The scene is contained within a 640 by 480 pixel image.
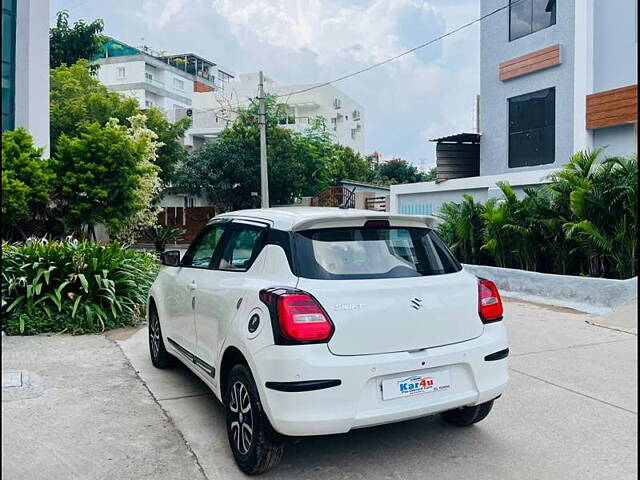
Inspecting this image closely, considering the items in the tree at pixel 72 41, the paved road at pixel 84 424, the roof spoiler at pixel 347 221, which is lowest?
the paved road at pixel 84 424

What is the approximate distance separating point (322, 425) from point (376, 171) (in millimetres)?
52073

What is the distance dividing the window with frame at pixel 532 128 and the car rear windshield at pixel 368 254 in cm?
1302

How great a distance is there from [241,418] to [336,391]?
2.37 feet

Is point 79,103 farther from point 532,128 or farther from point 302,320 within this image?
point 302,320

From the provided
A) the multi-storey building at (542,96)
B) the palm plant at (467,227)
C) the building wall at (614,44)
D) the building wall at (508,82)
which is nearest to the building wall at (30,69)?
the palm plant at (467,227)

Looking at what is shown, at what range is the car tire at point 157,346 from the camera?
5.84 metres

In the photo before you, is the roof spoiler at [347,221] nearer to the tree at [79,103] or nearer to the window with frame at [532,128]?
the window with frame at [532,128]

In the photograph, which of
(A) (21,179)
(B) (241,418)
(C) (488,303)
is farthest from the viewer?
(A) (21,179)

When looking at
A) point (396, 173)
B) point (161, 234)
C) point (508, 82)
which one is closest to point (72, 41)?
point (161, 234)

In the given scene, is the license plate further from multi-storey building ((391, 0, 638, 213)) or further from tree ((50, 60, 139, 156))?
tree ((50, 60, 139, 156))

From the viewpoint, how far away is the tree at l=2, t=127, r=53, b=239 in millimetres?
10961

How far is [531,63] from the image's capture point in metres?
16.2

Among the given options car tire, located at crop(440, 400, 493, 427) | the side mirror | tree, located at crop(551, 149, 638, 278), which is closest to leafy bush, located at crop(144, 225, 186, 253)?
tree, located at crop(551, 149, 638, 278)

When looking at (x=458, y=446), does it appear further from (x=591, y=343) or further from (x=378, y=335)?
(x=591, y=343)
